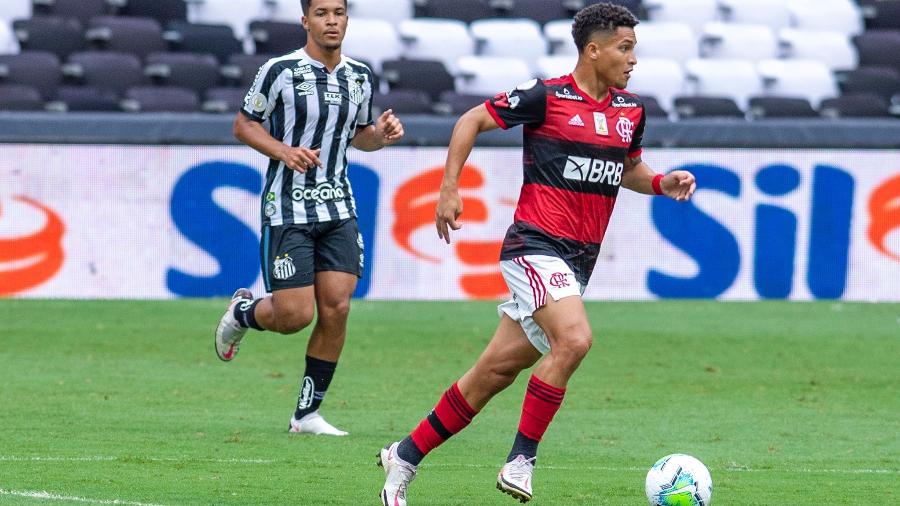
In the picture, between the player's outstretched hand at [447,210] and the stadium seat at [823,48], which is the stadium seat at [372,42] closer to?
the stadium seat at [823,48]

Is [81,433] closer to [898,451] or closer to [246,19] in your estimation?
[898,451]

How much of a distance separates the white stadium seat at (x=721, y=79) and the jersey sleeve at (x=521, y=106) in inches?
513

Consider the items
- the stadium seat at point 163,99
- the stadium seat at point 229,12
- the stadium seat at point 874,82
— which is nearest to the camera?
the stadium seat at point 163,99

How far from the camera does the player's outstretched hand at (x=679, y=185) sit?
21.5ft

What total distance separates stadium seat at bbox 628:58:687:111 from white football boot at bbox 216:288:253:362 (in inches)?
422

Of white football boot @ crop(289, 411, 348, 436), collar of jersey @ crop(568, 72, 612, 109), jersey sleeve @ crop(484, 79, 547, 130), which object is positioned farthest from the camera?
white football boot @ crop(289, 411, 348, 436)

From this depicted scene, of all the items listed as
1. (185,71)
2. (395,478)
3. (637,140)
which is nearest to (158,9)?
(185,71)

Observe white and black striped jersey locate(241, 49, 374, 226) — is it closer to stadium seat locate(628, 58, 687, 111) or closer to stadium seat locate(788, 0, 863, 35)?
stadium seat locate(628, 58, 687, 111)

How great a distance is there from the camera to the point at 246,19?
1852cm

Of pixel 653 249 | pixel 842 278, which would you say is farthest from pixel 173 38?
pixel 842 278

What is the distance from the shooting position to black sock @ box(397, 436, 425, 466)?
6.12 m

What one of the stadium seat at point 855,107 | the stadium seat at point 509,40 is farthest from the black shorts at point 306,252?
the stadium seat at point 509,40

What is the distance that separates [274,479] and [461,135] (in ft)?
5.87

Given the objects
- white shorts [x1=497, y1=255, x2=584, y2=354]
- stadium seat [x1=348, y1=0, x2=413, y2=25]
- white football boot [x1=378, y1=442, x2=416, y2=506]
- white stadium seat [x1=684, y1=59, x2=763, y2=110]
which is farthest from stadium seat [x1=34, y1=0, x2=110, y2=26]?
white football boot [x1=378, y1=442, x2=416, y2=506]
